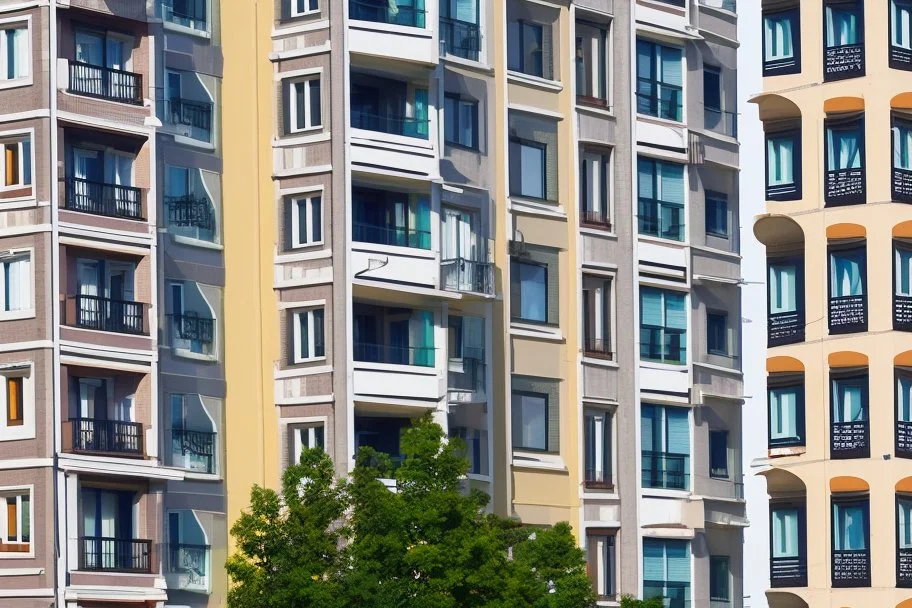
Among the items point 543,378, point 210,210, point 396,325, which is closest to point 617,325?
point 543,378

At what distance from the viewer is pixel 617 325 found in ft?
255

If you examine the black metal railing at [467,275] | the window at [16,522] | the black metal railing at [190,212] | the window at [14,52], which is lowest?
the window at [16,522]

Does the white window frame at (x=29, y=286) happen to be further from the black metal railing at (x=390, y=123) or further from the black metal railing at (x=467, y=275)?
the black metal railing at (x=467, y=275)

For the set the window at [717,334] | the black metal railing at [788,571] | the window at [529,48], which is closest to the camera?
the window at [529,48]

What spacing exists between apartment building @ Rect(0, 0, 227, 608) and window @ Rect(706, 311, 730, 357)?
55.8 feet

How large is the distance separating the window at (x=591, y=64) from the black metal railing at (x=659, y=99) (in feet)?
3.77

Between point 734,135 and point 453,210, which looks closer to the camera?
point 453,210

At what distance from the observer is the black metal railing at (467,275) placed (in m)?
72.2

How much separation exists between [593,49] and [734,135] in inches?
253

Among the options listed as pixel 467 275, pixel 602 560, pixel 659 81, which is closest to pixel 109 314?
pixel 467 275

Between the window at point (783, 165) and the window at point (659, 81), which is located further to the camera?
the window at point (783, 165)

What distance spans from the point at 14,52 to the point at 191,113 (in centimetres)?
488

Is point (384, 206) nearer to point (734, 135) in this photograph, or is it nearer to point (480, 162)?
point (480, 162)

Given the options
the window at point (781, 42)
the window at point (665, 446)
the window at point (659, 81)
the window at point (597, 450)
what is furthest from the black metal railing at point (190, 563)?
the window at point (781, 42)
